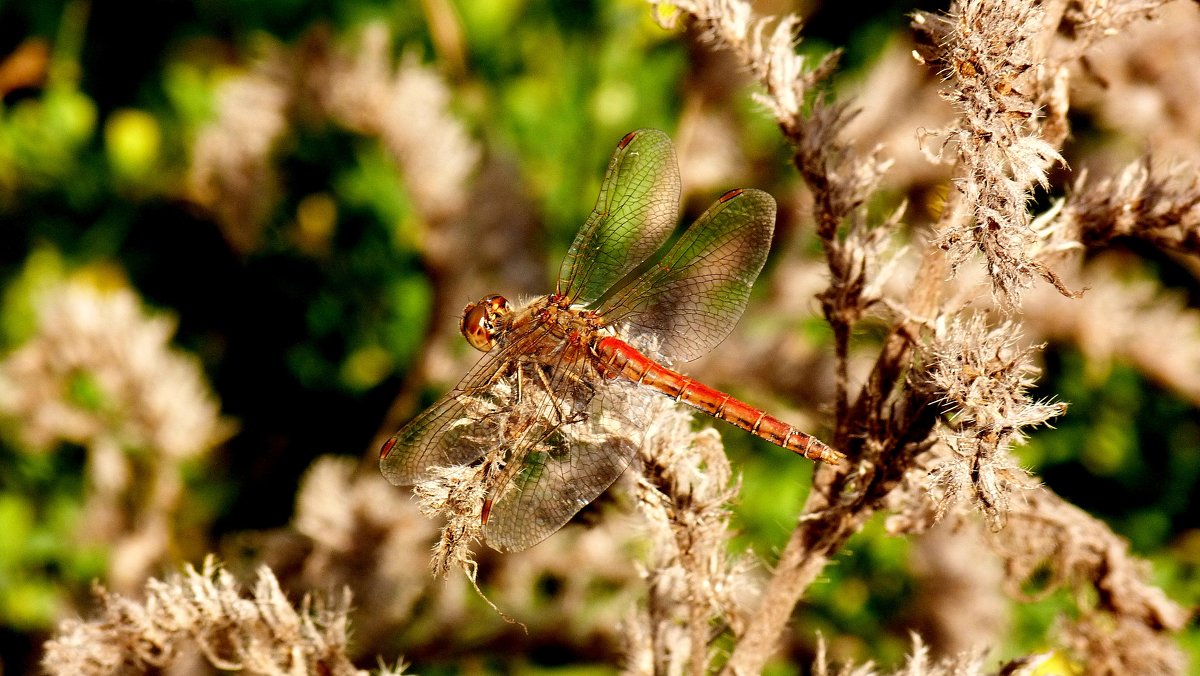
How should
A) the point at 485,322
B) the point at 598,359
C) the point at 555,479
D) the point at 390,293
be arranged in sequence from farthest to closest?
the point at 390,293 → the point at 485,322 → the point at 598,359 → the point at 555,479

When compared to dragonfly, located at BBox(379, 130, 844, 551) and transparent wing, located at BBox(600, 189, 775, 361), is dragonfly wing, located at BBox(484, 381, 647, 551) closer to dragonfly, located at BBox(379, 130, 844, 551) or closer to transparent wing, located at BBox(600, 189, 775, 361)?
dragonfly, located at BBox(379, 130, 844, 551)

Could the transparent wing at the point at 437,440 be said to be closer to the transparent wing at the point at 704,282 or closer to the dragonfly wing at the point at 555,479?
the dragonfly wing at the point at 555,479

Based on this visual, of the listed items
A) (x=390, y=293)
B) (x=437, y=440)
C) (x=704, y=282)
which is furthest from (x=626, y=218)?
(x=390, y=293)

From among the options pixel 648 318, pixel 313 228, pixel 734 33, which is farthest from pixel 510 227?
pixel 734 33

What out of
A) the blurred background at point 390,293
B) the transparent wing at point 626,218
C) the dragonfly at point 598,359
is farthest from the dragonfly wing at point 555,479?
the blurred background at point 390,293

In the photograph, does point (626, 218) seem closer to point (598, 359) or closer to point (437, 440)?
point (598, 359)

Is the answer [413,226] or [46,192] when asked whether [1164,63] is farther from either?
[46,192]
